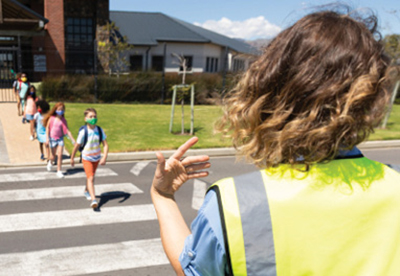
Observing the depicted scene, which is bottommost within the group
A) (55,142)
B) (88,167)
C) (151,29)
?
(55,142)

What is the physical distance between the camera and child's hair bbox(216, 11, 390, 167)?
1200mm

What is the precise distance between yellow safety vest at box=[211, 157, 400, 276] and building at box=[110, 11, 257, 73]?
31.4 m

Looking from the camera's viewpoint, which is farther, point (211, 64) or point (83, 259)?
point (211, 64)

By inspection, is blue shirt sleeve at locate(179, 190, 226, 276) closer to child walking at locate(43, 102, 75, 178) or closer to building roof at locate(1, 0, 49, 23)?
child walking at locate(43, 102, 75, 178)

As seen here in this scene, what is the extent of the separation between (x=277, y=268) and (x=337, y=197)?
263 mm

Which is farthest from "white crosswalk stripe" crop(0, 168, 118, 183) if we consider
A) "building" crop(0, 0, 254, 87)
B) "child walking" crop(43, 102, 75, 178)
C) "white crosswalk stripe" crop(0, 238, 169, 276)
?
"building" crop(0, 0, 254, 87)

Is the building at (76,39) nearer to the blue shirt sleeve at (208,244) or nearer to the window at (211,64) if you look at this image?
the window at (211,64)

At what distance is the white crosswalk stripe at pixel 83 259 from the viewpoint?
4621 millimetres

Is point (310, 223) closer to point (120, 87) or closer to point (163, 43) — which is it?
point (120, 87)

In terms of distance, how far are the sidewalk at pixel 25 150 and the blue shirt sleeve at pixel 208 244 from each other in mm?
9092

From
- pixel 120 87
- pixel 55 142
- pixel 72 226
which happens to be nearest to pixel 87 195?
pixel 72 226

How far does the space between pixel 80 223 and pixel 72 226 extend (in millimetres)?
150

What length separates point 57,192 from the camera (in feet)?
24.2

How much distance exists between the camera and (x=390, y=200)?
1180mm
